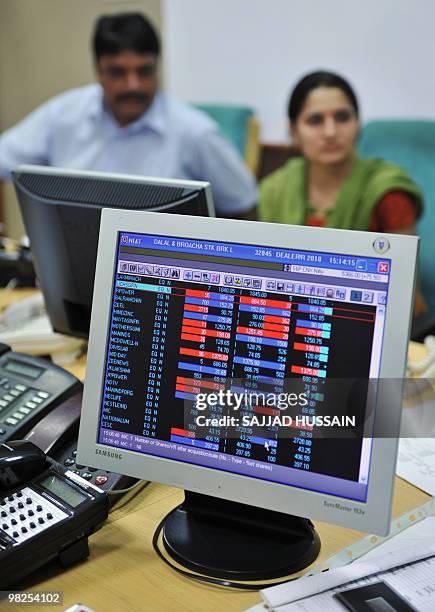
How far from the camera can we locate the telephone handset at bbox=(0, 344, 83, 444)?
113 centimetres

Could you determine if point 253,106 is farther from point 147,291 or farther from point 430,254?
point 147,291

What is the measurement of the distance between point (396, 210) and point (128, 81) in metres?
1.13

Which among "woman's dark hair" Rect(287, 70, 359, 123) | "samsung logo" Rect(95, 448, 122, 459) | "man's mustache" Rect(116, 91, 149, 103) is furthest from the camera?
"man's mustache" Rect(116, 91, 149, 103)

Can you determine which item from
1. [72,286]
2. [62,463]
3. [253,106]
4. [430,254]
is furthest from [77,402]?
[253,106]

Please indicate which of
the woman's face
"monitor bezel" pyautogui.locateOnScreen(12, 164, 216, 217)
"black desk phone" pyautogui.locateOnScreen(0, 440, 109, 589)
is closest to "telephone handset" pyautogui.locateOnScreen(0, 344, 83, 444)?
"black desk phone" pyautogui.locateOnScreen(0, 440, 109, 589)

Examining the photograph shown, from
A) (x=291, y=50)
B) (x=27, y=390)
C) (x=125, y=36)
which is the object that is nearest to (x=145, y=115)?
(x=125, y=36)

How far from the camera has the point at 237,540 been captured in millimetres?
910

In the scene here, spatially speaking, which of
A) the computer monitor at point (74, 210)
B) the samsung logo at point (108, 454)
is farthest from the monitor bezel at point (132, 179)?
the samsung logo at point (108, 454)

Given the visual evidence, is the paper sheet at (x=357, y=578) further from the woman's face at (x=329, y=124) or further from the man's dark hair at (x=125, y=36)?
the man's dark hair at (x=125, y=36)

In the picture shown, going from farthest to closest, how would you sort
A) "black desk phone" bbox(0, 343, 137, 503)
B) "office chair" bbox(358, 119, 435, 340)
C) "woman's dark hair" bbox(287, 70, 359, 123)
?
"woman's dark hair" bbox(287, 70, 359, 123), "office chair" bbox(358, 119, 435, 340), "black desk phone" bbox(0, 343, 137, 503)

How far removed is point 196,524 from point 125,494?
136 millimetres

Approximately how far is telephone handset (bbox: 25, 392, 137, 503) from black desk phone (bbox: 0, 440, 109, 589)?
2.7 inches

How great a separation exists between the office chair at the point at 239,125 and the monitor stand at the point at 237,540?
2.46 metres

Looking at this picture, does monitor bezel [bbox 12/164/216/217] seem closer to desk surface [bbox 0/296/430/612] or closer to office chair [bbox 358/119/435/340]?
desk surface [bbox 0/296/430/612]
